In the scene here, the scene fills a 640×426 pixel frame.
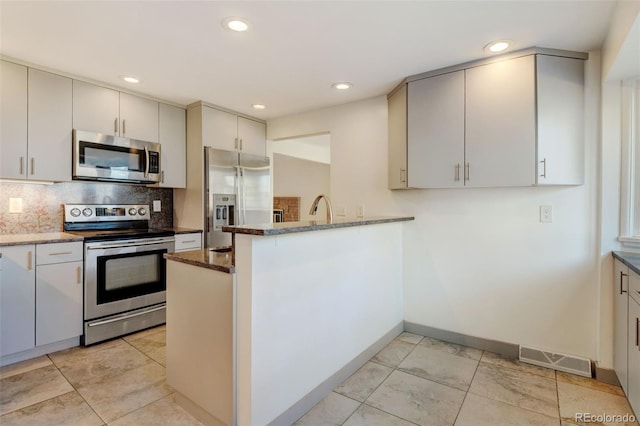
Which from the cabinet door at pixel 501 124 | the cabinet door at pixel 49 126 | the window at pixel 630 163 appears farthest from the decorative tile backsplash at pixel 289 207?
the window at pixel 630 163

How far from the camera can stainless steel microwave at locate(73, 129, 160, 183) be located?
2.82 meters

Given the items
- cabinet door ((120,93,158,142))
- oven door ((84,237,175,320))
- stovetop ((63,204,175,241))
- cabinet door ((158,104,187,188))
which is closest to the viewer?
oven door ((84,237,175,320))

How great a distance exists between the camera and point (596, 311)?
230 cm

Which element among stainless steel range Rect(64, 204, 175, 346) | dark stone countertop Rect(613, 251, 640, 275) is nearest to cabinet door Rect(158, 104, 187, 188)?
stainless steel range Rect(64, 204, 175, 346)

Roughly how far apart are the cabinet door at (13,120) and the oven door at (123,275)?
2.61 ft

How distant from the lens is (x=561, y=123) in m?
2.25

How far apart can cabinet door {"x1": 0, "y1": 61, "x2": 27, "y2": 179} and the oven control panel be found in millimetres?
546

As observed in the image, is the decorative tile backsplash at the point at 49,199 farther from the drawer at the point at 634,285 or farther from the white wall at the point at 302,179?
the drawer at the point at 634,285

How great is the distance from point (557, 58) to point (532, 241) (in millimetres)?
1321

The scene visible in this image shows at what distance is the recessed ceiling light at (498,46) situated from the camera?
85.3 inches

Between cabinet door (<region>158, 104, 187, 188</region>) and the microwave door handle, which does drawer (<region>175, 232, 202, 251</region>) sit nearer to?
cabinet door (<region>158, 104, 187, 188</region>)

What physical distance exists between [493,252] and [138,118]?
3553 mm

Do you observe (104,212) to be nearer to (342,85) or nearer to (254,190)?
(254,190)

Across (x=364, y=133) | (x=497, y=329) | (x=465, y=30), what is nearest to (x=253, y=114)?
(x=364, y=133)
